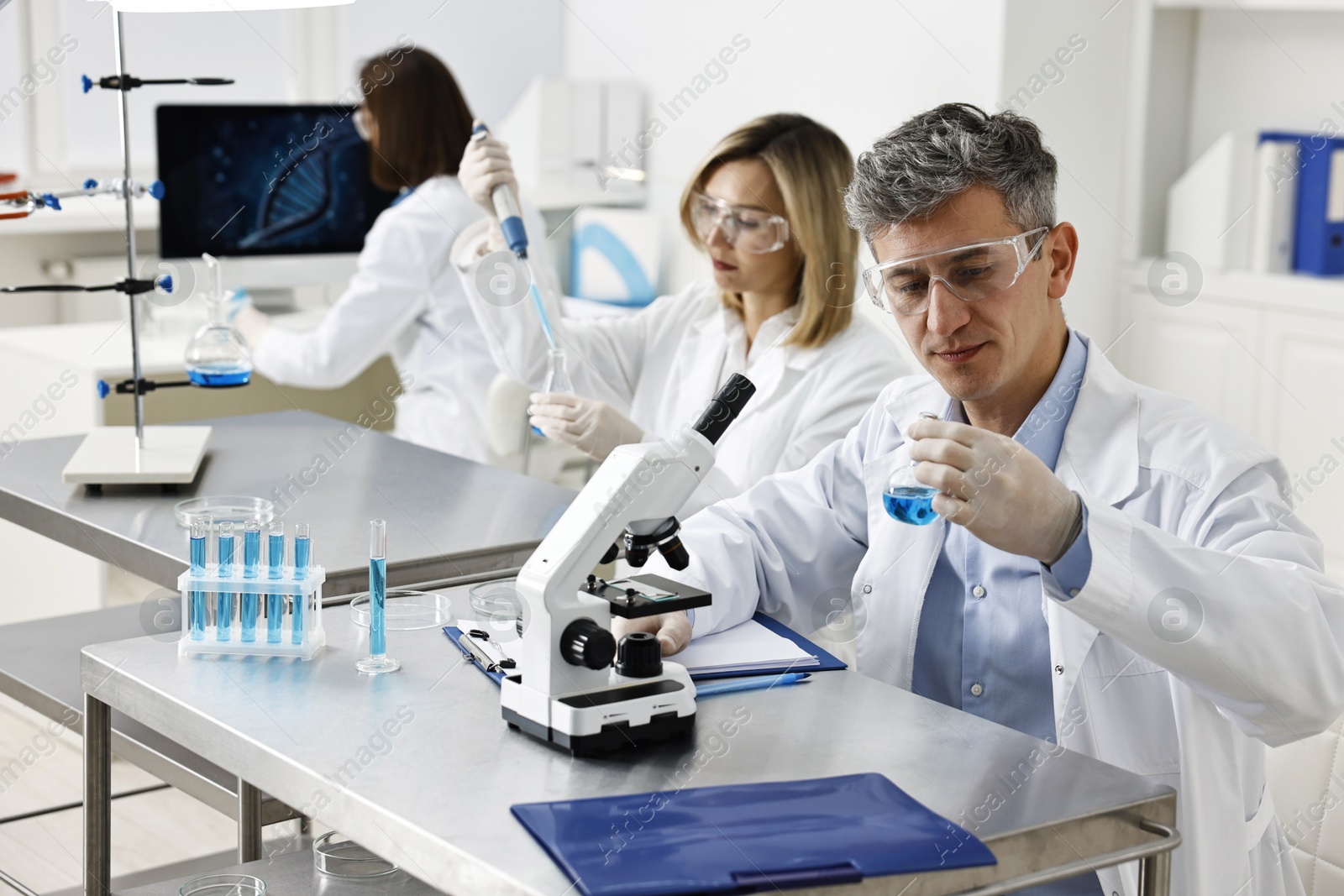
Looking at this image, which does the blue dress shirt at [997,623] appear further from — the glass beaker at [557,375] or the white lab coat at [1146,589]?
the glass beaker at [557,375]

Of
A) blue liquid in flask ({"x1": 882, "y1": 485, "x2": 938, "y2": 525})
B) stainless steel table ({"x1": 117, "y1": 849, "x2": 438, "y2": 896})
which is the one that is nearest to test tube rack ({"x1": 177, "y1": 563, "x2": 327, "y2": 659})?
stainless steel table ({"x1": 117, "y1": 849, "x2": 438, "y2": 896})

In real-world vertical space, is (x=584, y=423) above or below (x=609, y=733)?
above

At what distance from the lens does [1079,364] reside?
162 cm

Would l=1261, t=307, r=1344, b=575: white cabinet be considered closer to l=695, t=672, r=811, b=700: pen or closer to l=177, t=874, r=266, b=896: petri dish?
l=695, t=672, r=811, b=700: pen

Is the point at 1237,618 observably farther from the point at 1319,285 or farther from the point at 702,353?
the point at 1319,285

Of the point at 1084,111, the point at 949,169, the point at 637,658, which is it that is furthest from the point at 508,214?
the point at 1084,111

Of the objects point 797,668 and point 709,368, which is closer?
point 797,668

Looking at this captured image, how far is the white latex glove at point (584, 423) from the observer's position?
2215mm

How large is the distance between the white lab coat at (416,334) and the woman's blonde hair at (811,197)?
957mm

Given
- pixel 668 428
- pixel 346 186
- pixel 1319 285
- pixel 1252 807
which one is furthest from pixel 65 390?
pixel 1319 285

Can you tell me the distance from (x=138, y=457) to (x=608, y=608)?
118cm

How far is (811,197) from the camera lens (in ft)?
7.66

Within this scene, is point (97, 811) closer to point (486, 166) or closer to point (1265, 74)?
point (486, 166)

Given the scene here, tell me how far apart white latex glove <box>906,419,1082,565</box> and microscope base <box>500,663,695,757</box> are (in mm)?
289
